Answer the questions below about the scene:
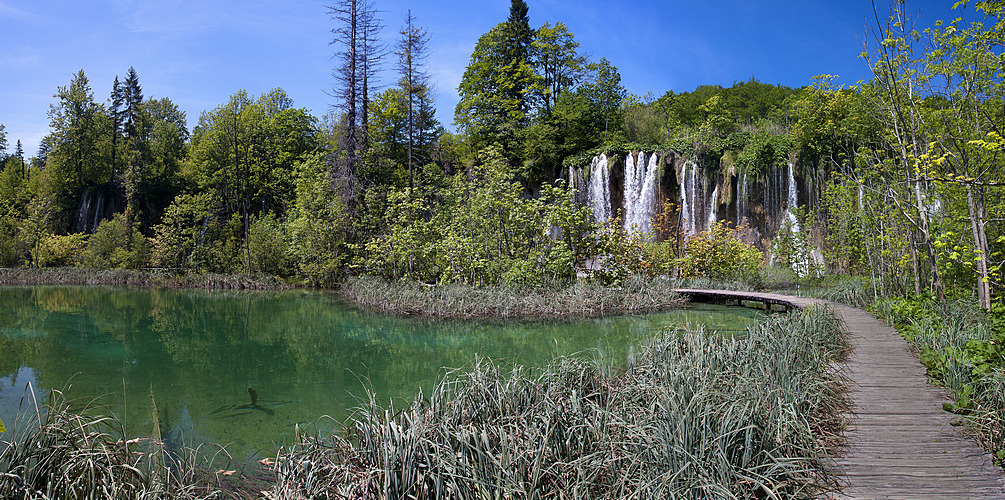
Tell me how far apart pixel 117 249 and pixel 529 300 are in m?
24.5

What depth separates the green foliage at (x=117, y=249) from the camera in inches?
1034

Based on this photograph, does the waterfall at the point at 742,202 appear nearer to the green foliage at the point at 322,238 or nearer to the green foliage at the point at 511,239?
the green foliage at the point at 511,239

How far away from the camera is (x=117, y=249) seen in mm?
26453

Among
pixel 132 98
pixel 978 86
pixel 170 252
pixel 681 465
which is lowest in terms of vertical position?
pixel 681 465

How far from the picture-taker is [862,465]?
3.24 meters

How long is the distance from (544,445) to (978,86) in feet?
25.9

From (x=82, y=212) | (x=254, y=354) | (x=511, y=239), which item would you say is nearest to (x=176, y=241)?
(x=82, y=212)

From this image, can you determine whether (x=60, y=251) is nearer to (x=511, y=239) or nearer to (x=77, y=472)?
(x=511, y=239)

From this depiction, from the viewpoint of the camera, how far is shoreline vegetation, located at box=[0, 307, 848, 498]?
2844 millimetres

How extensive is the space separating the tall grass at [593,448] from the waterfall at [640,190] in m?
18.7

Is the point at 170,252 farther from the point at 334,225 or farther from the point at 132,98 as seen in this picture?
the point at 132,98

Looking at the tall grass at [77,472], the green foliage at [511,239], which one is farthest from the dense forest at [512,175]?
the tall grass at [77,472]

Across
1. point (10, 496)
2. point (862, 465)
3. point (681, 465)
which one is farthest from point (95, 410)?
point (862, 465)

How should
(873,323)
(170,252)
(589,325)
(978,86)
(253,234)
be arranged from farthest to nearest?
(170,252), (253,234), (589,325), (873,323), (978,86)
